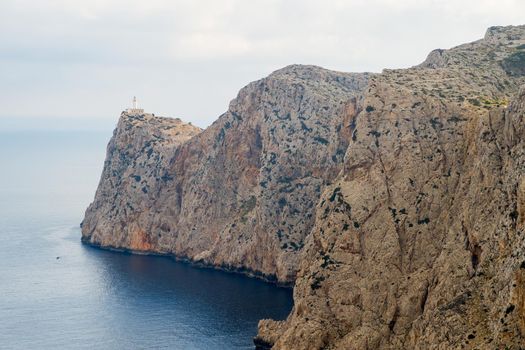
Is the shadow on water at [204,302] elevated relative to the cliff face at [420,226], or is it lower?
lower

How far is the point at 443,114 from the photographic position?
5719 inches

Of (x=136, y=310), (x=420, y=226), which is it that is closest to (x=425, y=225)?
(x=420, y=226)

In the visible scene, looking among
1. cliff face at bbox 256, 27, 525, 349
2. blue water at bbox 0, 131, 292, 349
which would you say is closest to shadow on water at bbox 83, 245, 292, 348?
blue water at bbox 0, 131, 292, 349

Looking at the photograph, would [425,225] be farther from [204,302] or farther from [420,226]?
[204,302]

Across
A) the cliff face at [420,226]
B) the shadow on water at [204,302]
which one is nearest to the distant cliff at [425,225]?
the cliff face at [420,226]

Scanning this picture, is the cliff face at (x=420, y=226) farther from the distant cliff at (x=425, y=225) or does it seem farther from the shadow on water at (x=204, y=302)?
the shadow on water at (x=204, y=302)

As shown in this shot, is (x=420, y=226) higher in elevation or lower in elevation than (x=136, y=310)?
higher

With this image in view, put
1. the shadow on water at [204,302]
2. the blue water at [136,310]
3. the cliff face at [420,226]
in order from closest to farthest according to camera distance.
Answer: the cliff face at [420,226]
the blue water at [136,310]
the shadow on water at [204,302]

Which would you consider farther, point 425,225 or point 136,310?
point 136,310

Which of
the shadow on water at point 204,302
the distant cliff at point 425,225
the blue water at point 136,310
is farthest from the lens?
the shadow on water at point 204,302

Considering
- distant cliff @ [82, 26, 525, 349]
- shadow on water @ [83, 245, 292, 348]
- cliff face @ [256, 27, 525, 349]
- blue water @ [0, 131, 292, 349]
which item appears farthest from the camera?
shadow on water @ [83, 245, 292, 348]

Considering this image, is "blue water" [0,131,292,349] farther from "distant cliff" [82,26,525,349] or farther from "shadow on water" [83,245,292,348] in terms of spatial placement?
"distant cliff" [82,26,525,349]

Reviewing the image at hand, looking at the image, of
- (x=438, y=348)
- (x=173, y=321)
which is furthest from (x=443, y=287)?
(x=173, y=321)

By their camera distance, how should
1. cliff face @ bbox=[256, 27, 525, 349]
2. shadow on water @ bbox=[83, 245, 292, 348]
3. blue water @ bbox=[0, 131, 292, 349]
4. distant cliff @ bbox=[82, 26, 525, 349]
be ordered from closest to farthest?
distant cliff @ bbox=[82, 26, 525, 349]
cliff face @ bbox=[256, 27, 525, 349]
blue water @ bbox=[0, 131, 292, 349]
shadow on water @ bbox=[83, 245, 292, 348]
